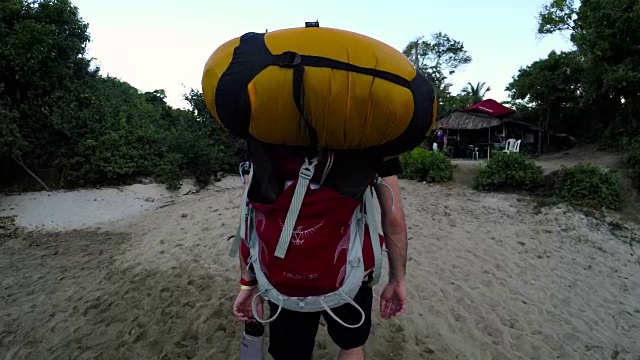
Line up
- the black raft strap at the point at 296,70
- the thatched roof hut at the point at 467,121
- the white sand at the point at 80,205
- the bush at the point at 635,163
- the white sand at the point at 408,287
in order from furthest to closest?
the thatched roof hut at the point at 467,121, the bush at the point at 635,163, the white sand at the point at 80,205, the white sand at the point at 408,287, the black raft strap at the point at 296,70

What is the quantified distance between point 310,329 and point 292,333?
0.06m

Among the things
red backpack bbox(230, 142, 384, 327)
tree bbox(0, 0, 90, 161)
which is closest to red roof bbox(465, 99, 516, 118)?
tree bbox(0, 0, 90, 161)

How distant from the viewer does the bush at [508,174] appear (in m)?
7.79

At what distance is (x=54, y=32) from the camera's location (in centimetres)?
832

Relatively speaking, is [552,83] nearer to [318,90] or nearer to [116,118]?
[116,118]

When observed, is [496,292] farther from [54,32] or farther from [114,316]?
[54,32]

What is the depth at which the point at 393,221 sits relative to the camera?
1.28 metres

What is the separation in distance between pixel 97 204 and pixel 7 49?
133 inches

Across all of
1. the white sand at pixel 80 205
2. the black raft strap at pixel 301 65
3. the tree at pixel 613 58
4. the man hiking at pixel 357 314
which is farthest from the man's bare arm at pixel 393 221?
the tree at pixel 613 58

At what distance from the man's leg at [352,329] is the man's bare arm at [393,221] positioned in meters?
0.13

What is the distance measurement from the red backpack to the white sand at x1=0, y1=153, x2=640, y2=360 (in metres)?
1.77

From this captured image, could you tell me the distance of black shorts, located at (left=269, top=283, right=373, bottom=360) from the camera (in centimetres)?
125

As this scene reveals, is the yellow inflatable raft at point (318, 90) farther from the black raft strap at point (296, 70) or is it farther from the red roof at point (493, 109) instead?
the red roof at point (493, 109)

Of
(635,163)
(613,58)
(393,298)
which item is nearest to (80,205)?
(393,298)
